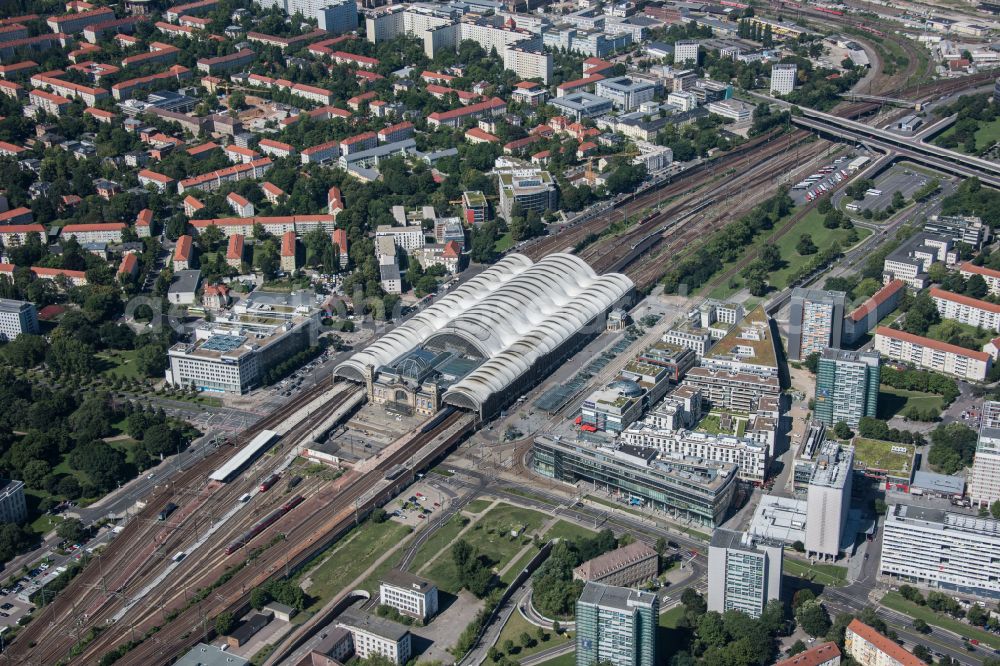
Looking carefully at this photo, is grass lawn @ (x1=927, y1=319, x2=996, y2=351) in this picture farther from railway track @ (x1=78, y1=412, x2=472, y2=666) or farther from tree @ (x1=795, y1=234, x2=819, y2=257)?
railway track @ (x1=78, y1=412, x2=472, y2=666)

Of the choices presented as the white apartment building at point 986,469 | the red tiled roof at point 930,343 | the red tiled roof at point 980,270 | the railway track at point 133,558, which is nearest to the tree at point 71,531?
the railway track at point 133,558

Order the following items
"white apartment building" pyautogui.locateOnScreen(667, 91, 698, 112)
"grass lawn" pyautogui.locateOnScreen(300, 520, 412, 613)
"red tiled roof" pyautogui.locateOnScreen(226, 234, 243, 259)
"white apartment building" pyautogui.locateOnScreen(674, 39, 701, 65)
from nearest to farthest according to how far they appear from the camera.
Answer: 1. "grass lawn" pyautogui.locateOnScreen(300, 520, 412, 613)
2. "red tiled roof" pyautogui.locateOnScreen(226, 234, 243, 259)
3. "white apartment building" pyautogui.locateOnScreen(667, 91, 698, 112)
4. "white apartment building" pyautogui.locateOnScreen(674, 39, 701, 65)

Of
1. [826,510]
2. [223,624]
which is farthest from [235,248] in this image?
[826,510]

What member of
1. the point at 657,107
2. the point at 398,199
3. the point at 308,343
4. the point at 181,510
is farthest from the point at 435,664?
the point at 657,107

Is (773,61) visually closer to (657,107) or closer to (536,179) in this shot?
(657,107)

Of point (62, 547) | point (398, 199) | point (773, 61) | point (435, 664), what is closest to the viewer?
point (435, 664)

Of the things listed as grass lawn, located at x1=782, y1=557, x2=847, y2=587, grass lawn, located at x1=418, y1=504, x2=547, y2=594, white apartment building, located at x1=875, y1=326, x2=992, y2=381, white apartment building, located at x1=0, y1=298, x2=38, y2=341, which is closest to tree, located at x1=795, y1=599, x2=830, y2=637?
grass lawn, located at x1=782, y1=557, x2=847, y2=587
